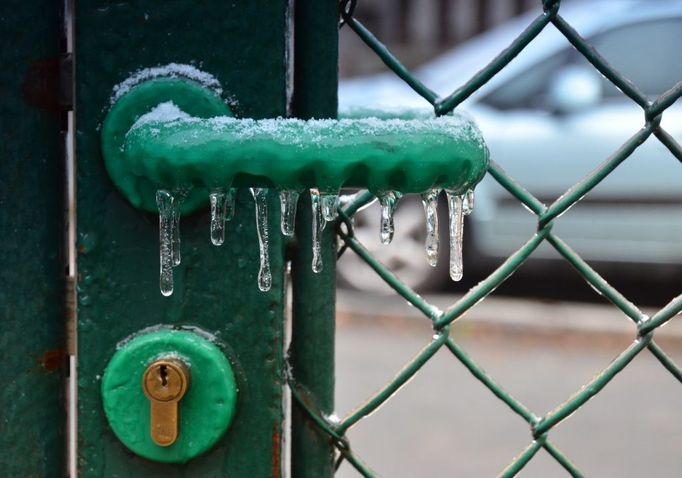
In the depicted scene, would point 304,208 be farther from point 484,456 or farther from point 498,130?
point 498,130

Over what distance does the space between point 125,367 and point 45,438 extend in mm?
94

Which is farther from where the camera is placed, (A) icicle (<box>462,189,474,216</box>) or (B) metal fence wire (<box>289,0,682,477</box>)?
(B) metal fence wire (<box>289,0,682,477</box>)

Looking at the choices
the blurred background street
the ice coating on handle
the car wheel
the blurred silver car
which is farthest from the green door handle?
the car wheel

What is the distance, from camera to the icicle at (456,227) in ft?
1.75

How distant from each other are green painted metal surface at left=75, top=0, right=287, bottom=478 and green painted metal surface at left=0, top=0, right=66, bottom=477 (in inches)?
1.3

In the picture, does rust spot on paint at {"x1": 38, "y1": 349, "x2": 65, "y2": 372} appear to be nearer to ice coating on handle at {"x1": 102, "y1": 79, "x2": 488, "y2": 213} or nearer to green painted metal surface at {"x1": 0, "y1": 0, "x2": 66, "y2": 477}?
green painted metal surface at {"x1": 0, "y1": 0, "x2": 66, "y2": 477}

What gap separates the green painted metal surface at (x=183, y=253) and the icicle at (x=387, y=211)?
74 millimetres

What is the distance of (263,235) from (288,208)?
0.06 m

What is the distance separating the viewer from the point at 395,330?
14.1 feet

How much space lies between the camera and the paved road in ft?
9.78

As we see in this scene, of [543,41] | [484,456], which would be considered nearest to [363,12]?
[543,41]

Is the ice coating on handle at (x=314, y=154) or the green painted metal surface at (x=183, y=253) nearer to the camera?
the ice coating on handle at (x=314, y=154)

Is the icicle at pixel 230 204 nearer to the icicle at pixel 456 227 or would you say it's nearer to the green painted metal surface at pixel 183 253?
the green painted metal surface at pixel 183 253

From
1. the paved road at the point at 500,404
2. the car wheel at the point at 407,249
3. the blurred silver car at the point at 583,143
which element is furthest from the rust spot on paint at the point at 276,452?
the car wheel at the point at 407,249
